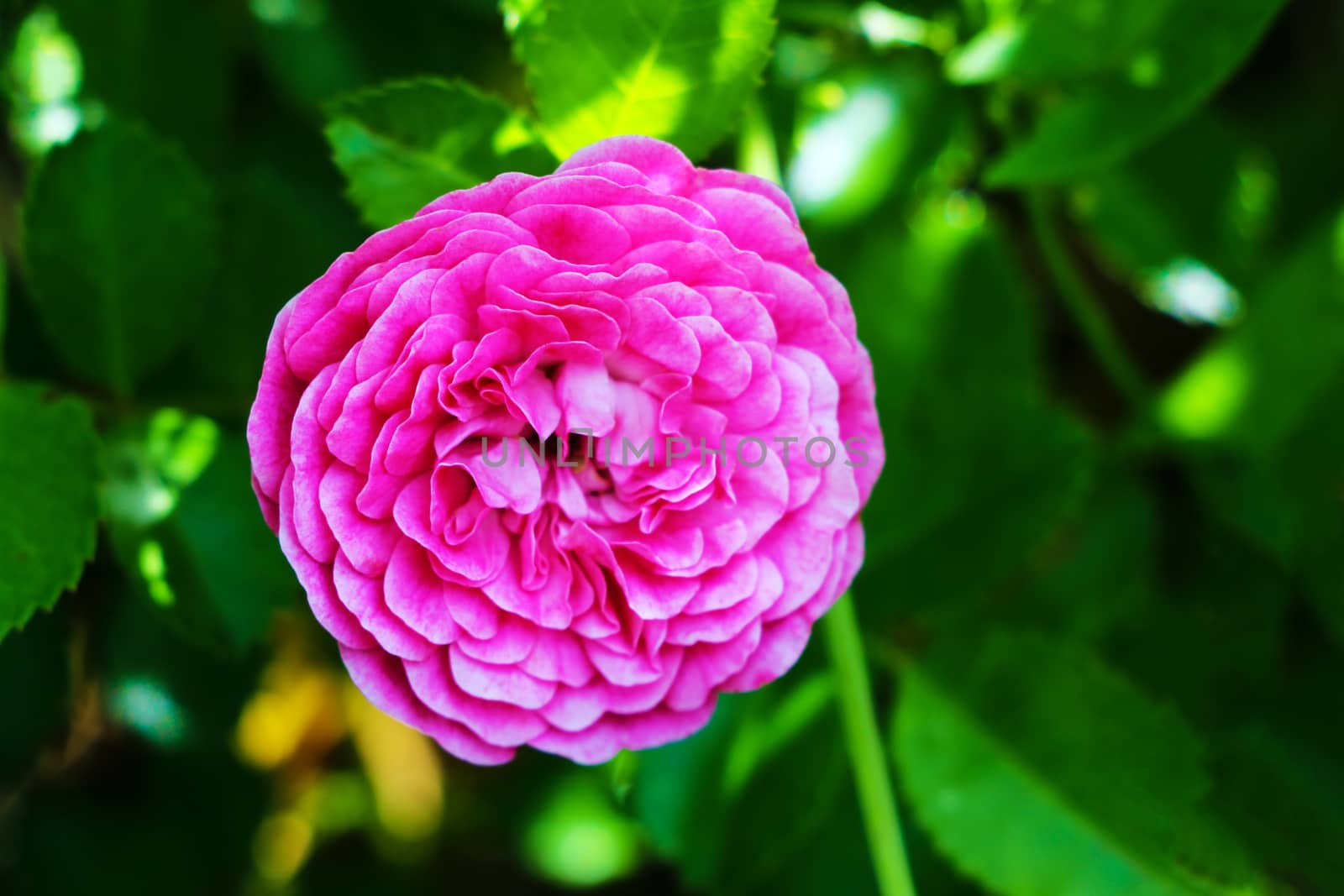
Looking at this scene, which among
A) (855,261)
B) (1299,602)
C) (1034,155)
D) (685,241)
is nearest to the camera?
(685,241)

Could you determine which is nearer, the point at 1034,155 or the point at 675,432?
the point at 675,432

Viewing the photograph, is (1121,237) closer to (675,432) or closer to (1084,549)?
(1084,549)

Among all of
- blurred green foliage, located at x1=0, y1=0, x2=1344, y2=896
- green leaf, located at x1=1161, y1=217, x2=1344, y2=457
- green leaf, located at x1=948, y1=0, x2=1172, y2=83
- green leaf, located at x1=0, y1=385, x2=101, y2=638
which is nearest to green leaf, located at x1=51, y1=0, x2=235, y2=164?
blurred green foliage, located at x1=0, y1=0, x2=1344, y2=896

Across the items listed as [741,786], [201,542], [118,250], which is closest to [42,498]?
[201,542]

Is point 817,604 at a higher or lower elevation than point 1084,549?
higher

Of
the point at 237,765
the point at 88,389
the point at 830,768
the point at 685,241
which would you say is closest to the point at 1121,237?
the point at 830,768

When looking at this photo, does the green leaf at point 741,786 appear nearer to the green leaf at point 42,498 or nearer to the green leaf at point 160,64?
the green leaf at point 42,498

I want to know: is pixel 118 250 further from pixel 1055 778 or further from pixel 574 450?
pixel 1055 778
